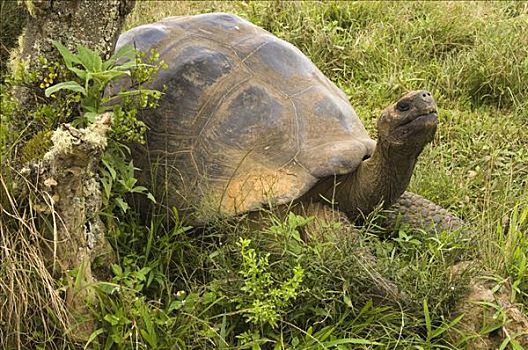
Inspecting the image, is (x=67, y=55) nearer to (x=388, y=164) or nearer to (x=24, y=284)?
(x=24, y=284)

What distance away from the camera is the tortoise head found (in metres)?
3.04

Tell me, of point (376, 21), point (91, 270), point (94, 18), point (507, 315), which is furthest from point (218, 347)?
point (376, 21)

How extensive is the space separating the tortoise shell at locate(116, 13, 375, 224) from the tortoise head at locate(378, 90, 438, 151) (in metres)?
0.23

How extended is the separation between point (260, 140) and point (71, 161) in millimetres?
960

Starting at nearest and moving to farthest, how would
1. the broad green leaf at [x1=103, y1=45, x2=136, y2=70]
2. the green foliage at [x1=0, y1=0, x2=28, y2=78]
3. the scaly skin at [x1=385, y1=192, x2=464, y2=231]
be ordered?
the broad green leaf at [x1=103, y1=45, x2=136, y2=70] → the scaly skin at [x1=385, y1=192, x2=464, y2=231] → the green foliage at [x1=0, y1=0, x2=28, y2=78]

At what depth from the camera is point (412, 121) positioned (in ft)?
10.0

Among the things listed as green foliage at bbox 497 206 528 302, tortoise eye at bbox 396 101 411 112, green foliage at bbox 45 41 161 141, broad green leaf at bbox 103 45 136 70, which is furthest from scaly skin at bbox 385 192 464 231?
broad green leaf at bbox 103 45 136 70

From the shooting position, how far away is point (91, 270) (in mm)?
2838

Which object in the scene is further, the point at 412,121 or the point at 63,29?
the point at 412,121

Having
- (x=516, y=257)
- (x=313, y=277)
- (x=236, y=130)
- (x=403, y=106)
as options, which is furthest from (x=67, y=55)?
(x=516, y=257)

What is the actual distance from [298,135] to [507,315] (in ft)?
3.79

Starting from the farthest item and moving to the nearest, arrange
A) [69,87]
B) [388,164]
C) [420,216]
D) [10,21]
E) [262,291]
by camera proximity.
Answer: [10,21] → [420,216] → [388,164] → [262,291] → [69,87]

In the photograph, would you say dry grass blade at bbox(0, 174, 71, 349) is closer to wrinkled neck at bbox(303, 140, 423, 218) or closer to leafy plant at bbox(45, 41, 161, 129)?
leafy plant at bbox(45, 41, 161, 129)

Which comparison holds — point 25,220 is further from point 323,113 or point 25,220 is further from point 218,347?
point 323,113
